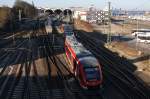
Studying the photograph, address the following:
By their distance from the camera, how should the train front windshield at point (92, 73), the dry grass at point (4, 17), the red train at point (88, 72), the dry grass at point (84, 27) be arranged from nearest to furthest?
the red train at point (88, 72) → the train front windshield at point (92, 73) → the dry grass at point (4, 17) → the dry grass at point (84, 27)

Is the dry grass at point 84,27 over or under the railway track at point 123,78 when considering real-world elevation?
over

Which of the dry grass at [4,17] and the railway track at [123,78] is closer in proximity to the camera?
the railway track at [123,78]

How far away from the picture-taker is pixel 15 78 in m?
36.5

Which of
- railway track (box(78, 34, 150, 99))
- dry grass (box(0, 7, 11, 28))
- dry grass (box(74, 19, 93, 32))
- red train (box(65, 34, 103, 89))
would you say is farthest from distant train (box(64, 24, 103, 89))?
dry grass (box(74, 19, 93, 32))

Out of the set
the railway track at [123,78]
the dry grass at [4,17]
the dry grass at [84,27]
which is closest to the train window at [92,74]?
the railway track at [123,78]

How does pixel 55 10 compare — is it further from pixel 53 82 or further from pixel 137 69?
pixel 53 82

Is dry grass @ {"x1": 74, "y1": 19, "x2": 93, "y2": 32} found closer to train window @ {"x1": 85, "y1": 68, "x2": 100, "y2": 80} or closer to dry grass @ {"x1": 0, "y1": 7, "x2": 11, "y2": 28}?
dry grass @ {"x1": 0, "y1": 7, "x2": 11, "y2": 28}

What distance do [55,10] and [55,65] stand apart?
6337 cm

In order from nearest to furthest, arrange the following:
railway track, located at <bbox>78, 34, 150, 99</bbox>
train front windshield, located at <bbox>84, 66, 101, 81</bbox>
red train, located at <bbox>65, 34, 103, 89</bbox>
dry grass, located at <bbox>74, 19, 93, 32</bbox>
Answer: red train, located at <bbox>65, 34, 103, 89</bbox>, train front windshield, located at <bbox>84, 66, 101, 81</bbox>, railway track, located at <bbox>78, 34, 150, 99</bbox>, dry grass, located at <bbox>74, 19, 93, 32</bbox>

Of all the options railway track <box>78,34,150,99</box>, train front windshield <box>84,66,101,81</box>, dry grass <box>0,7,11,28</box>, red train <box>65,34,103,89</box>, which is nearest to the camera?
red train <box>65,34,103,89</box>

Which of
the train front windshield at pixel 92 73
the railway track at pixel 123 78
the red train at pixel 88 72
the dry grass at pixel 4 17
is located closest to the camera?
the red train at pixel 88 72

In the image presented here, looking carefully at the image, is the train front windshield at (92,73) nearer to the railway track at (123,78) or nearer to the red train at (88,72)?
the red train at (88,72)

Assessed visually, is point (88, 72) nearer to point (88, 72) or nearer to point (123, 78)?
point (88, 72)

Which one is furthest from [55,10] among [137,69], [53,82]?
[53,82]
